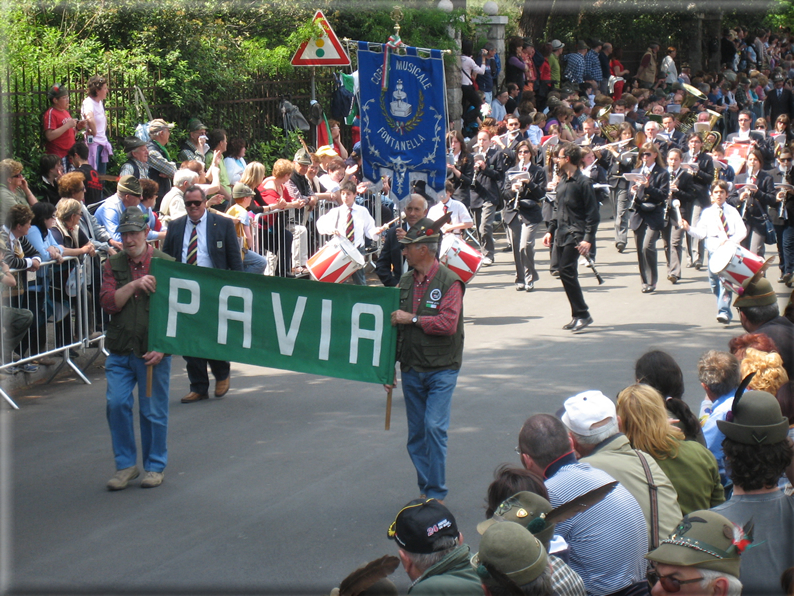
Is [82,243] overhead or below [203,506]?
overhead

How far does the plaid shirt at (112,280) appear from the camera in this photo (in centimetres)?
665

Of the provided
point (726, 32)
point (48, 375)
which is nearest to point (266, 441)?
point (48, 375)

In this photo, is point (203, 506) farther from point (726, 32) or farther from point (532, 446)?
point (726, 32)

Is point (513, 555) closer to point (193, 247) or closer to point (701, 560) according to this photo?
point (701, 560)

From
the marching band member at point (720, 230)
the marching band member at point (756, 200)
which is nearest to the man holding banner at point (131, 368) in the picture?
the marching band member at point (720, 230)

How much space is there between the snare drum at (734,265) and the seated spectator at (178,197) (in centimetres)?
590

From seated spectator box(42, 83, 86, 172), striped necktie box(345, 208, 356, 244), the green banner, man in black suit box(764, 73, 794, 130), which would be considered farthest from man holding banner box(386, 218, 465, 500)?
man in black suit box(764, 73, 794, 130)

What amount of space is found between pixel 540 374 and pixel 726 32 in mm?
32108

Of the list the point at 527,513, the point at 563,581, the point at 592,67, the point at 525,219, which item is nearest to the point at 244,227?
the point at 525,219

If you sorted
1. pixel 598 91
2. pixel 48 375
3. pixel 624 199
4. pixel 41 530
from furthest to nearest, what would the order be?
pixel 598 91, pixel 624 199, pixel 48 375, pixel 41 530

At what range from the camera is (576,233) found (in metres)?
11.2

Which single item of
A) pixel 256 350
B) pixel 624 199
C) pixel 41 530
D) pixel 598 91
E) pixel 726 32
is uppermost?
pixel 726 32

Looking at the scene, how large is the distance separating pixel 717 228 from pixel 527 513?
28.8 feet

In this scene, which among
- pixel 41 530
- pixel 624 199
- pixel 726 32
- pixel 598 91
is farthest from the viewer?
pixel 726 32
